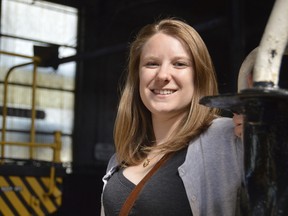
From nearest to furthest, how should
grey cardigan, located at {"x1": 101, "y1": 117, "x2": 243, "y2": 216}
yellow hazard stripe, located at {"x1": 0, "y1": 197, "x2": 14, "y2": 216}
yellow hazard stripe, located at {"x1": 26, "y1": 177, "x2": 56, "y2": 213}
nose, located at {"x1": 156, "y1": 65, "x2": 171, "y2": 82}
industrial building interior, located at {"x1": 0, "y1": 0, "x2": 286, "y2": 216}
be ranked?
grey cardigan, located at {"x1": 101, "y1": 117, "x2": 243, "y2": 216} < nose, located at {"x1": 156, "y1": 65, "x2": 171, "y2": 82} < yellow hazard stripe, located at {"x1": 0, "y1": 197, "x2": 14, "y2": 216} < yellow hazard stripe, located at {"x1": 26, "y1": 177, "x2": 56, "y2": 213} < industrial building interior, located at {"x1": 0, "y1": 0, "x2": 286, "y2": 216}

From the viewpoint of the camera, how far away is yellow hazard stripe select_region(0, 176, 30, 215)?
4.16 metres

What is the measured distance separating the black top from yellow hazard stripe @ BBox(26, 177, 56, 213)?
2.98 meters

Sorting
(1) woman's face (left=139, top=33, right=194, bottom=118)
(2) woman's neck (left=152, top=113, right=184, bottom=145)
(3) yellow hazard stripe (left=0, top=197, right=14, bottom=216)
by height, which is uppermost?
(1) woman's face (left=139, top=33, right=194, bottom=118)

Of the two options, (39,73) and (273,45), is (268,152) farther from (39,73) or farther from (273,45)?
(39,73)

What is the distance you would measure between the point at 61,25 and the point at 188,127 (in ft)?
26.1

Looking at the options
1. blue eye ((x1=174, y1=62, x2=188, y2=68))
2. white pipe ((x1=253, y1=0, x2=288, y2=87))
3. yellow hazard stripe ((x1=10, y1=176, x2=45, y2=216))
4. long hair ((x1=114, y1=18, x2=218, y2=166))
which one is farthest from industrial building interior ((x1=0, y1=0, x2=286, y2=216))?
white pipe ((x1=253, y1=0, x2=288, y2=87))

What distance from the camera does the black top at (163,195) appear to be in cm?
133

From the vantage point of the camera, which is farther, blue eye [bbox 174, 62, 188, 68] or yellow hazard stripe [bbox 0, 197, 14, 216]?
yellow hazard stripe [bbox 0, 197, 14, 216]

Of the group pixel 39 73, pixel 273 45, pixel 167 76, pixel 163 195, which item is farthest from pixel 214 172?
pixel 39 73

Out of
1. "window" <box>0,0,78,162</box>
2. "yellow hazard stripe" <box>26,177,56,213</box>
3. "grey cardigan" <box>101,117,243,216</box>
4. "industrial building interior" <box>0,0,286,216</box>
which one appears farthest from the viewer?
"industrial building interior" <box>0,0,286,216</box>

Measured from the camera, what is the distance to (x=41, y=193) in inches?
171

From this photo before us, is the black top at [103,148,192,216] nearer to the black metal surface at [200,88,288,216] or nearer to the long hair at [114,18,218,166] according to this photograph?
the long hair at [114,18,218,166]

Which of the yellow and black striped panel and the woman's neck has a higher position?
the woman's neck

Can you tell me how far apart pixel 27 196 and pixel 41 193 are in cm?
12
